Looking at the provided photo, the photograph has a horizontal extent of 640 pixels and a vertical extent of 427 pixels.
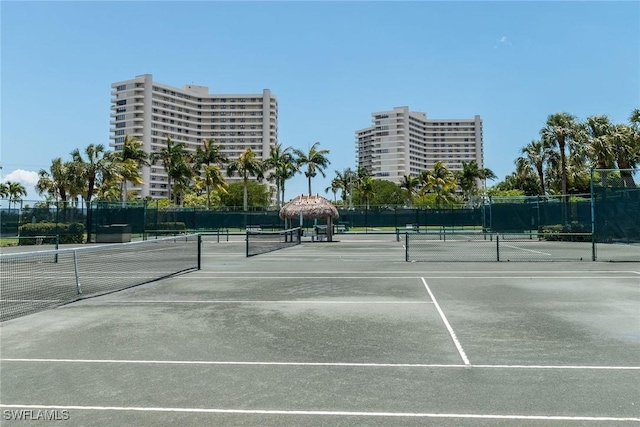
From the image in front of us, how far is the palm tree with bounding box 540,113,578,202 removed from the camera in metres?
33.9

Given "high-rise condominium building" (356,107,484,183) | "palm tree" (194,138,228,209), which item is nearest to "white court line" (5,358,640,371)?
"palm tree" (194,138,228,209)

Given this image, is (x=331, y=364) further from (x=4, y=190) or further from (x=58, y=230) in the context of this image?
(x=4, y=190)

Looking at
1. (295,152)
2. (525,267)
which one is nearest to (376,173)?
(295,152)

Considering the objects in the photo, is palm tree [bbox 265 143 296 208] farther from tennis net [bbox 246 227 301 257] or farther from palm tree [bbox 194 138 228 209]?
tennis net [bbox 246 227 301 257]

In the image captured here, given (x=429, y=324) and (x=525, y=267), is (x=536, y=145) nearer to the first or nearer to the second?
(x=525, y=267)

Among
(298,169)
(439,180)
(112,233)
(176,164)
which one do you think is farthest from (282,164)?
(112,233)

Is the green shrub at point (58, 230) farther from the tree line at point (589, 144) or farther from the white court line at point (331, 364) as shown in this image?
the tree line at point (589, 144)

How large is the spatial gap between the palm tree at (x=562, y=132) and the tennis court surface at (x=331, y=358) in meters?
26.6

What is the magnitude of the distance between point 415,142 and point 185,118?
93968mm

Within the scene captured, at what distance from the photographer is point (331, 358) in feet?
18.6

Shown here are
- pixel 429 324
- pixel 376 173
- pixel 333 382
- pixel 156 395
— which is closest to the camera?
pixel 156 395

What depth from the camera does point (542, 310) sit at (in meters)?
8.49

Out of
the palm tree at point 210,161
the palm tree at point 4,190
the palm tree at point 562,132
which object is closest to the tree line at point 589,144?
the palm tree at point 562,132

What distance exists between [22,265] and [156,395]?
16.2m
